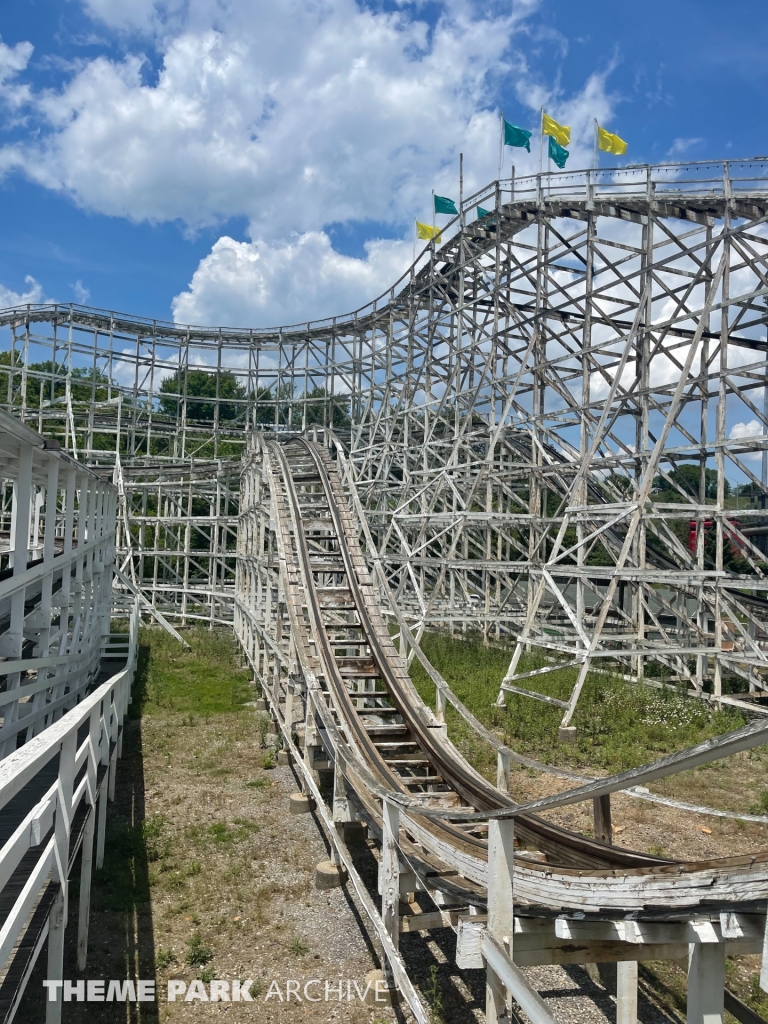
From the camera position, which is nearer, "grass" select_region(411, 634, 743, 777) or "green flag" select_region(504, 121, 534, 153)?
"grass" select_region(411, 634, 743, 777)

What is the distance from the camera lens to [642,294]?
12.1m

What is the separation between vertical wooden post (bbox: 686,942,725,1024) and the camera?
2.36 metres

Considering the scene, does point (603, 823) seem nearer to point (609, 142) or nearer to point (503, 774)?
point (503, 774)

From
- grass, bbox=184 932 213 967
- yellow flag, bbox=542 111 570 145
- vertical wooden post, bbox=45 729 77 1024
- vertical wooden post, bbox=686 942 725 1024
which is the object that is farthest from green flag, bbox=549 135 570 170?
vertical wooden post, bbox=686 942 725 1024

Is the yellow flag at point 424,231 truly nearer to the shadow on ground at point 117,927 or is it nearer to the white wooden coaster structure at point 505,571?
the white wooden coaster structure at point 505,571

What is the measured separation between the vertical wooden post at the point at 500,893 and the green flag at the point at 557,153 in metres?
14.4

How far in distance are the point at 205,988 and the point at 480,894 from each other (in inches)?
92.6

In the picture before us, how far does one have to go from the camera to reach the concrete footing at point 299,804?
808 cm

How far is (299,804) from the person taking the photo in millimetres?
8086

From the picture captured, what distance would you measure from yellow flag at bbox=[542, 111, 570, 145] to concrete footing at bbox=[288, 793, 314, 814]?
12.9 m

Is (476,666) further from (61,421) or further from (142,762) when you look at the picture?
(61,421)

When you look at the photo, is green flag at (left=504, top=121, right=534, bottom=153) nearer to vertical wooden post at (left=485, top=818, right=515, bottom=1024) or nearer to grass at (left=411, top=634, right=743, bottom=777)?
grass at (left=411, top=634, right=743, bottom=777)

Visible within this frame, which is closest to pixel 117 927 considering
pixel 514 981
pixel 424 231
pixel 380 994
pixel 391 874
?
pixel 380 994

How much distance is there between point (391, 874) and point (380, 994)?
1.10 metres
